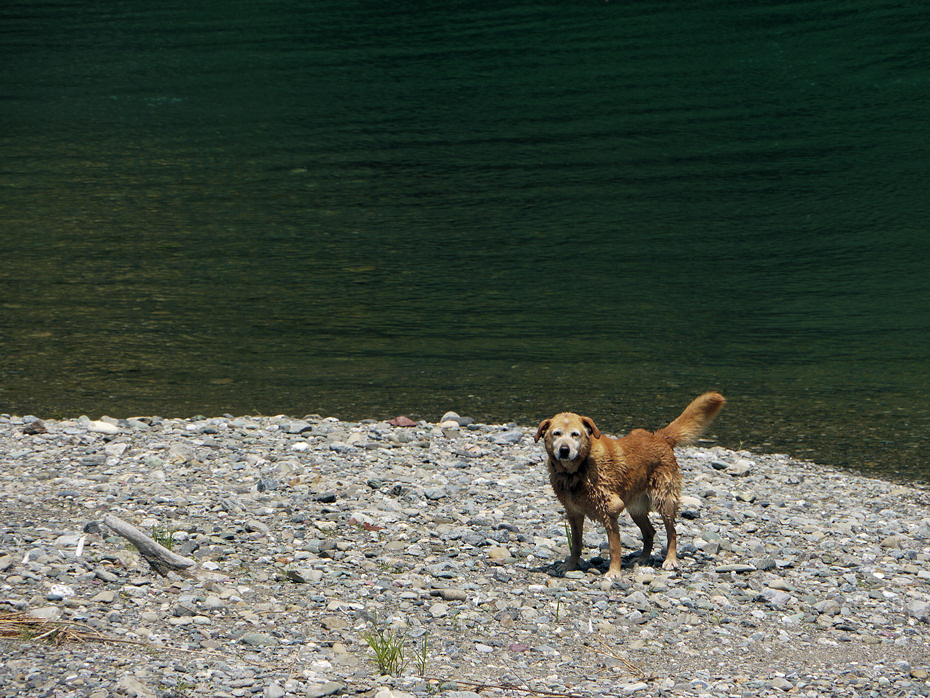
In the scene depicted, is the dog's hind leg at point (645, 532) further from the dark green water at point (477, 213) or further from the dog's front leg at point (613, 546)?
the dark green water at point (477, 213)

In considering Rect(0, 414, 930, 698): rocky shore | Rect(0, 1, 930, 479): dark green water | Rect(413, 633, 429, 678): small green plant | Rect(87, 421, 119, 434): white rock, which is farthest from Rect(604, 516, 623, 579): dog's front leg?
Rect(87, 421, 119, 434): white rock

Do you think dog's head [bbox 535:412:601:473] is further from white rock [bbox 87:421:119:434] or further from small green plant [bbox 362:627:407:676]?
white rock [bbox 87:421:119:434]

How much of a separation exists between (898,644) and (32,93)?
113 feet

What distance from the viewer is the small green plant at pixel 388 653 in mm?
5941

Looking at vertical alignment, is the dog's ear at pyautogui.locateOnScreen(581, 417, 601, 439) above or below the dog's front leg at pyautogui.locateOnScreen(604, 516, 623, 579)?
above

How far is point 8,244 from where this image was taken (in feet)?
77.0

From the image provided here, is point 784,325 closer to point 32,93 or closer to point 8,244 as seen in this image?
point 8,244

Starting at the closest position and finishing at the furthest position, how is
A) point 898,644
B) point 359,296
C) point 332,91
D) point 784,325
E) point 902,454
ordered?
point 898,644, point 902,454, point 784,325, point 359,296, point 332,91

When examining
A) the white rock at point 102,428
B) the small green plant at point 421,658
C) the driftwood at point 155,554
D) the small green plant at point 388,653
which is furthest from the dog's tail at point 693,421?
the white rock at point 102,428

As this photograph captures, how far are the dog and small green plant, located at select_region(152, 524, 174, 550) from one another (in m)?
2.71

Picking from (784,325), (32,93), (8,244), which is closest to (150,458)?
(784,325)

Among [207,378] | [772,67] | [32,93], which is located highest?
[772,67]

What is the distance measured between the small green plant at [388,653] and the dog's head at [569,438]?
172cm

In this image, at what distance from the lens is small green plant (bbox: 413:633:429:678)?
236 inches
